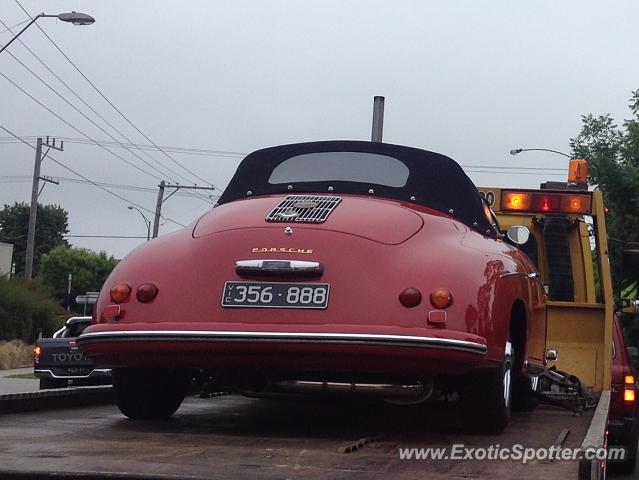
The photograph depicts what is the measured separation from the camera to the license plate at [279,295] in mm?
5262

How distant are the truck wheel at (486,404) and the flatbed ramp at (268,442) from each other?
0.29 feet

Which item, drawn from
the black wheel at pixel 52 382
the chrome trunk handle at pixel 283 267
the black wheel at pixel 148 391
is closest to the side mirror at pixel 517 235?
the black wheel at pixel 148 391

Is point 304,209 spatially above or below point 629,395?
above

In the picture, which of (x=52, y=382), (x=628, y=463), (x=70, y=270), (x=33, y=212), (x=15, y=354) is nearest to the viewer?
(x=628, y=463)

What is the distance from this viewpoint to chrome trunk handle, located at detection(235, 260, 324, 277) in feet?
17.4

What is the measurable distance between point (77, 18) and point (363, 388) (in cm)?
1978

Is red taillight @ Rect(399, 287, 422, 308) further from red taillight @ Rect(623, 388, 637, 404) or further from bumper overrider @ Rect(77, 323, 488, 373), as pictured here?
red taillight @ Rect(623, 388, 637, 404)

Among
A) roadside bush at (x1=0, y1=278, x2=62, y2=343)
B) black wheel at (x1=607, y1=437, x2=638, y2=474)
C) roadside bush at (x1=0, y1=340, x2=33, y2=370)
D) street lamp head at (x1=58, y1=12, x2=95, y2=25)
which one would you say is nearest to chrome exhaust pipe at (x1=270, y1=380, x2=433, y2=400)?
black wheel at (x1=607, y1=437, x2=638, y2=474)

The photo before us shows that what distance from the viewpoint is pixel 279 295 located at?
5289mm

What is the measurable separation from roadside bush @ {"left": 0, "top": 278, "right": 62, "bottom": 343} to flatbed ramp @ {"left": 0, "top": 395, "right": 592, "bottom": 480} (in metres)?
32.4

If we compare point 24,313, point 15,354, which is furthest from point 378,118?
point 24,313

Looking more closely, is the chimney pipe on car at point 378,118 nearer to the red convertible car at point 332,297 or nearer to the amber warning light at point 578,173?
the amber warning light at point 578,173

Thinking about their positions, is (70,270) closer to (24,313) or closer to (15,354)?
(24,313)

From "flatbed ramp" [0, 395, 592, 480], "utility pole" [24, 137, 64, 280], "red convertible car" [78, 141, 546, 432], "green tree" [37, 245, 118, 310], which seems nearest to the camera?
"flatbed ramp" [0, 395, 592, 480]
